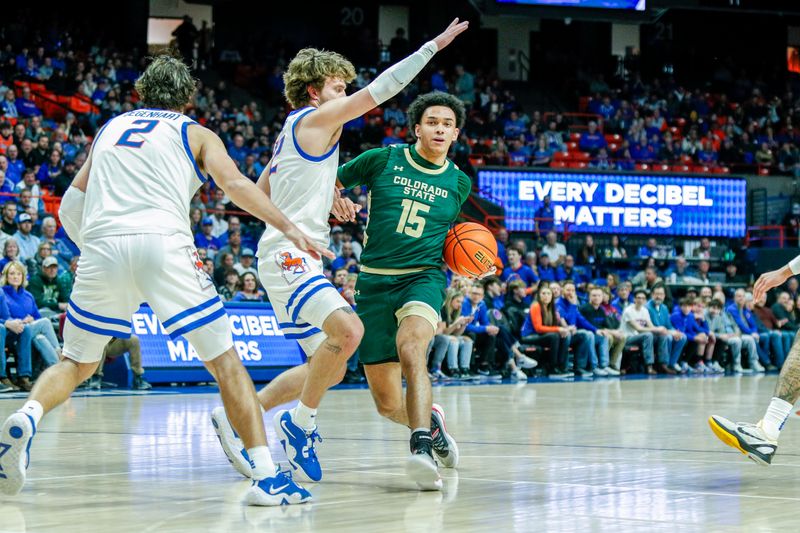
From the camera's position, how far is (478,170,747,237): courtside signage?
25672 mm

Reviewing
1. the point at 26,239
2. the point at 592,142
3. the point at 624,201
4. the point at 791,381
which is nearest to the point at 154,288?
the point at 791,381

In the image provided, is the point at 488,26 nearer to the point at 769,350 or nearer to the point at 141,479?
the point at 769,350

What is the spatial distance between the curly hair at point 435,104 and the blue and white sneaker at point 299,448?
1834 millimetres

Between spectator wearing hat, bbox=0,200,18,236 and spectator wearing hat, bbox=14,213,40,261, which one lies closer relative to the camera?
spectator wearing hat, bbox=14,213,40,261

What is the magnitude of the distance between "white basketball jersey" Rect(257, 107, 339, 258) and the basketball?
0.86m

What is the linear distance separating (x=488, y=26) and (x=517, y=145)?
313 inches

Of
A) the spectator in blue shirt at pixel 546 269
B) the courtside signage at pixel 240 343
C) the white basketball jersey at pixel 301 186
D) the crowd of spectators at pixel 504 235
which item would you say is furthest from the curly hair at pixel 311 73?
the spectator in blue shirt at pixel 546 269

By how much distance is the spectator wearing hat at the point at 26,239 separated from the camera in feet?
48.8

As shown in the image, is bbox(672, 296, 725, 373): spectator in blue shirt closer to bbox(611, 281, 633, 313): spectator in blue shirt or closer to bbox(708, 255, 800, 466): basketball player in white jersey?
bbox(611, 281, 633, 313): spectator in blue shirt

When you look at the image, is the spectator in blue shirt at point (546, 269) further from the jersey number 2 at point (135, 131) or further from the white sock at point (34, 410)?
the white sock at point (34, 410)

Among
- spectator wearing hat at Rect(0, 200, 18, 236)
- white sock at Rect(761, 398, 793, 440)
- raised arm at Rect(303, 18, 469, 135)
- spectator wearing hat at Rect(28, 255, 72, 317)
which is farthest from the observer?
spectator wearing hat at Rect(0, 200, 18, 236)

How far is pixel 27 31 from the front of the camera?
84.0 ft

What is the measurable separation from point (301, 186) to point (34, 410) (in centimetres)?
171

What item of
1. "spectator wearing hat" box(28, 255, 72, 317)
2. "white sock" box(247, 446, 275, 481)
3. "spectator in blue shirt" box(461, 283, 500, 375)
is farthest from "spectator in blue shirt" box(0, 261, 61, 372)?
"white sock" box(247, 446, 275, 481)
